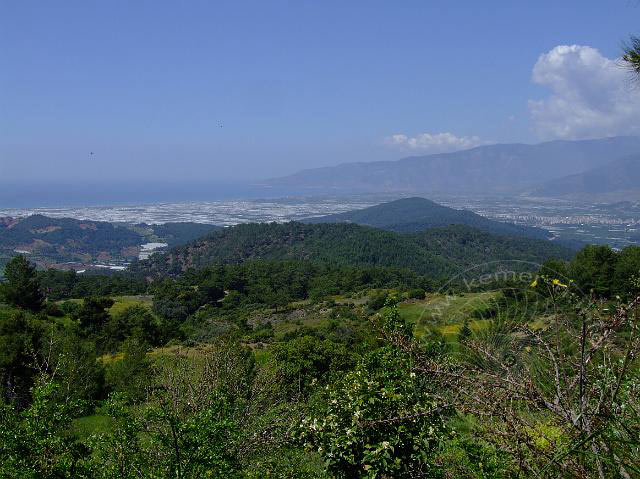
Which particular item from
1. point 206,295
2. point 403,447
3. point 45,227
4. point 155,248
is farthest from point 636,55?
point 45,227

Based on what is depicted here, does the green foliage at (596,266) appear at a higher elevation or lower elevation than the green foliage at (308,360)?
higher

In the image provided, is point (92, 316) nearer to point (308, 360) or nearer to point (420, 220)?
point (308, 360)

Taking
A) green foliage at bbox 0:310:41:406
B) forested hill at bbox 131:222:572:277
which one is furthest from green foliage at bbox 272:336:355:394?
forested hill at bbox 131:222:572:277

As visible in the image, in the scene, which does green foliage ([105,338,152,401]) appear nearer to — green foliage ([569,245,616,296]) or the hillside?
green foliage ([569,245,616,296])

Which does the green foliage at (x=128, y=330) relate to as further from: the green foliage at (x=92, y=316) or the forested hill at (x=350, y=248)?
the forested hill at (x=350, y=248)

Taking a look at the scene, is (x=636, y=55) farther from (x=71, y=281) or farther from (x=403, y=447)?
(x=71, y=281)

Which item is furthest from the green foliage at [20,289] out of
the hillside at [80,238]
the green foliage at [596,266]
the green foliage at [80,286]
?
the hillside at [80,238]
